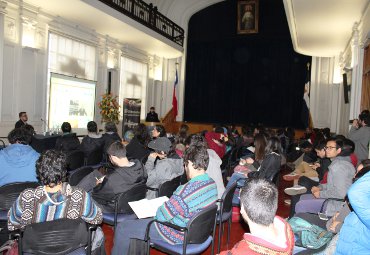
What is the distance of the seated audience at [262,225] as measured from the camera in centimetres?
160

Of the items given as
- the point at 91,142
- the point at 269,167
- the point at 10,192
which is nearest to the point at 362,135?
the point at 269,167

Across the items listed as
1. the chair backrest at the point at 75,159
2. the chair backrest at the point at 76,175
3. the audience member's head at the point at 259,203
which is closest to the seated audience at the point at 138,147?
the chair backrest at the point at 75,159

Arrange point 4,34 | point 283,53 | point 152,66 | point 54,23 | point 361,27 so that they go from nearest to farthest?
point 4,34, point 361,27, point 54,23, point 152,66, point 283,53

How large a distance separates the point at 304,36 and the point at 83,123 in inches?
267

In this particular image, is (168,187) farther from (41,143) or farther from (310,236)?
(41,143)

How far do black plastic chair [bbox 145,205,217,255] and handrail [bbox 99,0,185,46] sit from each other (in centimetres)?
709

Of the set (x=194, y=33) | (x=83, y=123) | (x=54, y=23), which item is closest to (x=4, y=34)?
(x=54, y=23)

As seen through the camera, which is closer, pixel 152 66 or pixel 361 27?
pixel 361 27

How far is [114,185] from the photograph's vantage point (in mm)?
3334

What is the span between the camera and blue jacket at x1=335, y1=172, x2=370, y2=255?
1.88 metres

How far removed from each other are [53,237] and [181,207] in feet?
3.01

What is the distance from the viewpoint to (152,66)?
47.3 feet

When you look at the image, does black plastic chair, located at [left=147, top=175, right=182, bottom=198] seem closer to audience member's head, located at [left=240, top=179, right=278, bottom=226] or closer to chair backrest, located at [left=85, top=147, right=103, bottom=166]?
audience member's head, located at [left=240, top=179, right=278, bottom=226]

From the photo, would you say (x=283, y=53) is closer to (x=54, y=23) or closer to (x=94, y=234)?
(x=54, y=23)
